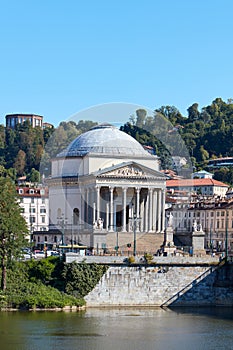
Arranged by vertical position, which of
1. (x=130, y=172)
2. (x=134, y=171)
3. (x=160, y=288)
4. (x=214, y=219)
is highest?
(x=134, y=171)

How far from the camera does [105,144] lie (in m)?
92.1

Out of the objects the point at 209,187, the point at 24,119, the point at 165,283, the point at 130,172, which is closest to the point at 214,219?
the point at 130,172

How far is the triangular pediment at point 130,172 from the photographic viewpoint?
89875 millimetres

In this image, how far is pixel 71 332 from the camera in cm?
5512

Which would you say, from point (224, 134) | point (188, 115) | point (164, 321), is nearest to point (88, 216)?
point (164, 321)

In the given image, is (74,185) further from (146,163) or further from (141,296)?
(141,296)

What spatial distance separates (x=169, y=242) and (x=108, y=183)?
37.6 feet

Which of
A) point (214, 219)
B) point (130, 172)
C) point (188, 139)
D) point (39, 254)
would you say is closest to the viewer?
point (39, 254)

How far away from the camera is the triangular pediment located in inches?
3538

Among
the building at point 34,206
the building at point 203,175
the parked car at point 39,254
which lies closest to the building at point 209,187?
the building at point 203,175

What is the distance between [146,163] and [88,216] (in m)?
6.40

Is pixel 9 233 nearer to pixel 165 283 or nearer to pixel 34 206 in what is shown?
pixel 165 283

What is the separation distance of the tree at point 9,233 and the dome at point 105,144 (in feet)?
80.1

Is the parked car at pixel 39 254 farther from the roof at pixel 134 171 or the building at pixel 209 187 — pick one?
the building at pixel 209 187
